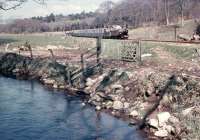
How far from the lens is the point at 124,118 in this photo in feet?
86.9

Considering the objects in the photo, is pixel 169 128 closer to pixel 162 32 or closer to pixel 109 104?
pixel 109 104

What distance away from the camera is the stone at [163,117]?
23.9 m

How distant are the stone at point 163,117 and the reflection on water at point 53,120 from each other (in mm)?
1490

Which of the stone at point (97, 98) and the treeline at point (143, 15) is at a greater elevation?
the treeline at point (143, 15)

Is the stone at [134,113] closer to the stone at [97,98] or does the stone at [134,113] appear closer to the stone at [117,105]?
the stone at [117,105]

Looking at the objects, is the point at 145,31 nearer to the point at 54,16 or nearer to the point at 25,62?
the point at 25,62

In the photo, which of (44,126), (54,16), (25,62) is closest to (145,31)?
(25,62)

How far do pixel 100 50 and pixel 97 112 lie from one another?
14.6 meters

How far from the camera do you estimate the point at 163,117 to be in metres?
24.2

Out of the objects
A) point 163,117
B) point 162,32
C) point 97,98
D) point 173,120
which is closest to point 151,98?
point 163,117

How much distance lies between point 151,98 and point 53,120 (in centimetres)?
654

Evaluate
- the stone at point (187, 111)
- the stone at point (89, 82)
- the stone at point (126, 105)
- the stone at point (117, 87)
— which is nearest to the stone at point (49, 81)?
the stone at point (89, 82)

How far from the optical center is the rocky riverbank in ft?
76.5

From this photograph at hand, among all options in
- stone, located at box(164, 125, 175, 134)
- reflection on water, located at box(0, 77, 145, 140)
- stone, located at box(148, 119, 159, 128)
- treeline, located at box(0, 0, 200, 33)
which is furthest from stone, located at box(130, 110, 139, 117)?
treeline, located at box(0, 0, 200, 33)
